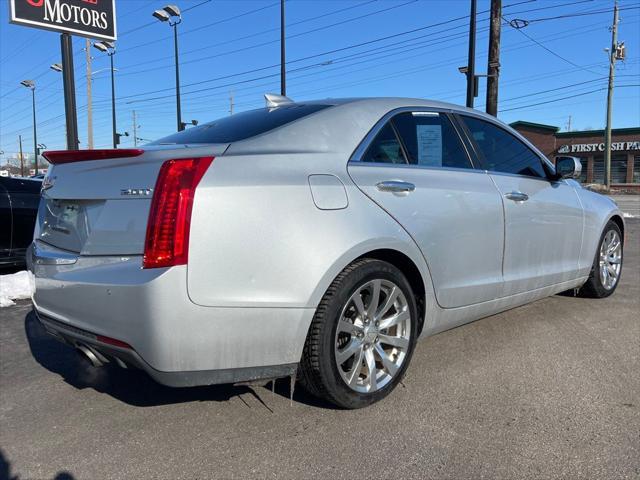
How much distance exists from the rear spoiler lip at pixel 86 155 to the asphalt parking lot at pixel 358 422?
137 cm

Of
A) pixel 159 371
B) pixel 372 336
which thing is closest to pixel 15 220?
pixel 159 371

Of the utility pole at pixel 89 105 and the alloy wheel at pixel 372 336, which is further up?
the utility pole at pixel 89 105

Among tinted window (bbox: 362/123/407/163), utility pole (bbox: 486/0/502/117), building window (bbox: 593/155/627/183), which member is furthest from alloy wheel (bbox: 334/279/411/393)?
building window (bbox: 593/155/627/183)

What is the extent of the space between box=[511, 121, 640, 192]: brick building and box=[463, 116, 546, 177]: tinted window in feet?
141

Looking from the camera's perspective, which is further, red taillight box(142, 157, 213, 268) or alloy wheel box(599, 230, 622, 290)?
alloy wheel box(599, 230, 622, 290)

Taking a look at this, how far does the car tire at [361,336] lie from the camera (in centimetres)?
262

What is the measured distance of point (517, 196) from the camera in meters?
3.80

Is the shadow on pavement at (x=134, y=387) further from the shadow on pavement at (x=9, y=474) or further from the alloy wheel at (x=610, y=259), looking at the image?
the alloy wheel at (x=610, y=259)

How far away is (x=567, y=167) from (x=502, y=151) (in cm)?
76

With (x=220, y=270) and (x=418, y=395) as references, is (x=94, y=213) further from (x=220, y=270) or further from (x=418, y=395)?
(x=418, y=395)

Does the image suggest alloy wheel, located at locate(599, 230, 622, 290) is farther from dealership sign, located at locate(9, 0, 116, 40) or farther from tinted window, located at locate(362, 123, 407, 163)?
dealership sign, located at locate(9, 0, 116, 40)

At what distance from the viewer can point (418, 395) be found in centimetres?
309

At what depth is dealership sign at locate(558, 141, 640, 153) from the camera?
43256 mm

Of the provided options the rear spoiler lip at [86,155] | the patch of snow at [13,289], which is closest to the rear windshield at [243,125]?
the rear spoiler lip at [86,155]
